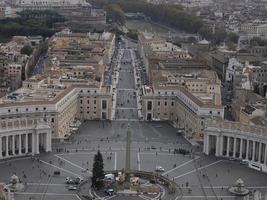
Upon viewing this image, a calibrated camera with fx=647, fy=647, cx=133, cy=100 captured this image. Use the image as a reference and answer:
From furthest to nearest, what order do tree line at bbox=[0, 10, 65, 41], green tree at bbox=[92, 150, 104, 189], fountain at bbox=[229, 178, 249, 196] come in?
tree line at bbox=[0, 10, 65, 41]
fountain at bbox=[229, 178, 249, 196]
green tree at bbox=[92, 150, 104, 189]

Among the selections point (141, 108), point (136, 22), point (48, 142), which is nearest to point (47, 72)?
point (141, 108)

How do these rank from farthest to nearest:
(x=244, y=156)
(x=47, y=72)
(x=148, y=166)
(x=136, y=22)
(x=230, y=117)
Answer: (x=136, y=22) → (x=47, y=72) → (x=230, y=117) → (x=244, y=156) → (x=148, y=166)

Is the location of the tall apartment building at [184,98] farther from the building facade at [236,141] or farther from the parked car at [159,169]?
the parked car at [159,169]

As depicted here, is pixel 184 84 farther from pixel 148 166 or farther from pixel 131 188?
pixel 131 188

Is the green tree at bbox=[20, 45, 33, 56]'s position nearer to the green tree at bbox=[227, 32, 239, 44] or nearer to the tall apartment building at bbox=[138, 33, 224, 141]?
the tall apartment building at bbox=[138, 33, 224, 141]

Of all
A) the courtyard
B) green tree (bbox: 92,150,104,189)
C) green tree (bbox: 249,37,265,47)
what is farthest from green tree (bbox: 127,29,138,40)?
green tree (bbox: 92,150,104,189)
